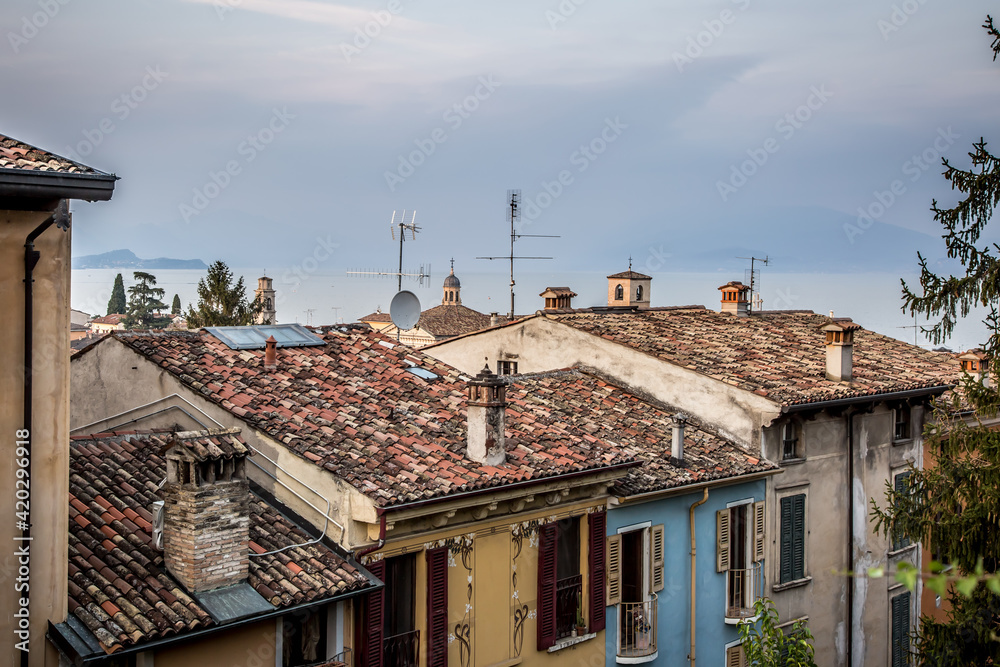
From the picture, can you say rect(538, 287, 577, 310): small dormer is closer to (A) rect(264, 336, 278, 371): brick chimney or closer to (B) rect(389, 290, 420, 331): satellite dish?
(B) rect(389, 290, 420, 331): satellite dish

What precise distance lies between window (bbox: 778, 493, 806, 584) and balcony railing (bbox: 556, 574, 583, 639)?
5709mm

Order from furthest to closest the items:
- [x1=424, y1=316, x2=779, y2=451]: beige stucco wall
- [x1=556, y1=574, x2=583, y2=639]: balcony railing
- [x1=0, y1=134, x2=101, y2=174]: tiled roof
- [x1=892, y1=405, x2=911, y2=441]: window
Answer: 1. [x1=892, y1=405, x2=911, y2=441]: window
2. [x1=424, y1=316, x2=779, y2=451]: beige stucco wall
3. [x1=556, y1=574, x2=583, y2=639]: balcony railing
4. [x1=0, y1=134, x2=101, y2=174]: tiled roof

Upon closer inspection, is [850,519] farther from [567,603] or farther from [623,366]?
[567,603]

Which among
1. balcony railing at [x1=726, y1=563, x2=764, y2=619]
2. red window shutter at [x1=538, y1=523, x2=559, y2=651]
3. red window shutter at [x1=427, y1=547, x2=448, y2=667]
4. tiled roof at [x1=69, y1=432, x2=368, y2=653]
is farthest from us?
balcony railing at [x1=726, y1=563, x2=764, y2=619]

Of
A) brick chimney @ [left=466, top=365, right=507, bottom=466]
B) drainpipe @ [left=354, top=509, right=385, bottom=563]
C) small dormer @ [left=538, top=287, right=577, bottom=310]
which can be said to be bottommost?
drainpipe @ [left=354, top=509, right=385, bottom=563]

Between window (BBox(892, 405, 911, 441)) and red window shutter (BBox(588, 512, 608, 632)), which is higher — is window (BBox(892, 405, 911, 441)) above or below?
above

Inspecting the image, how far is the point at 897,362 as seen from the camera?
2266 cm

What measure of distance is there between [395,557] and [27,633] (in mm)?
4552

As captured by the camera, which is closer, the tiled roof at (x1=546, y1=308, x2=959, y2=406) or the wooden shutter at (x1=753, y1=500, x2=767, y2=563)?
the wooden shutter at (x1=753, y1=500, x2=767, y2=563)

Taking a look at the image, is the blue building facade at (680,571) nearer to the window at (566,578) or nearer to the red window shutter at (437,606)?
the window at (566,578)

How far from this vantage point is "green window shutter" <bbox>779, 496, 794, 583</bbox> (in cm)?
1886

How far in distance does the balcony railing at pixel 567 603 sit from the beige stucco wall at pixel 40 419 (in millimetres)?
7481

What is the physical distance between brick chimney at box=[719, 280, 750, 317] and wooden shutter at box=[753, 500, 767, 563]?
819cm

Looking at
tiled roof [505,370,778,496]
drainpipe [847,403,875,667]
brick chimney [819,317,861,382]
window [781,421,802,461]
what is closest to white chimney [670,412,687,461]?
tiled roof [505,370,778,496]
